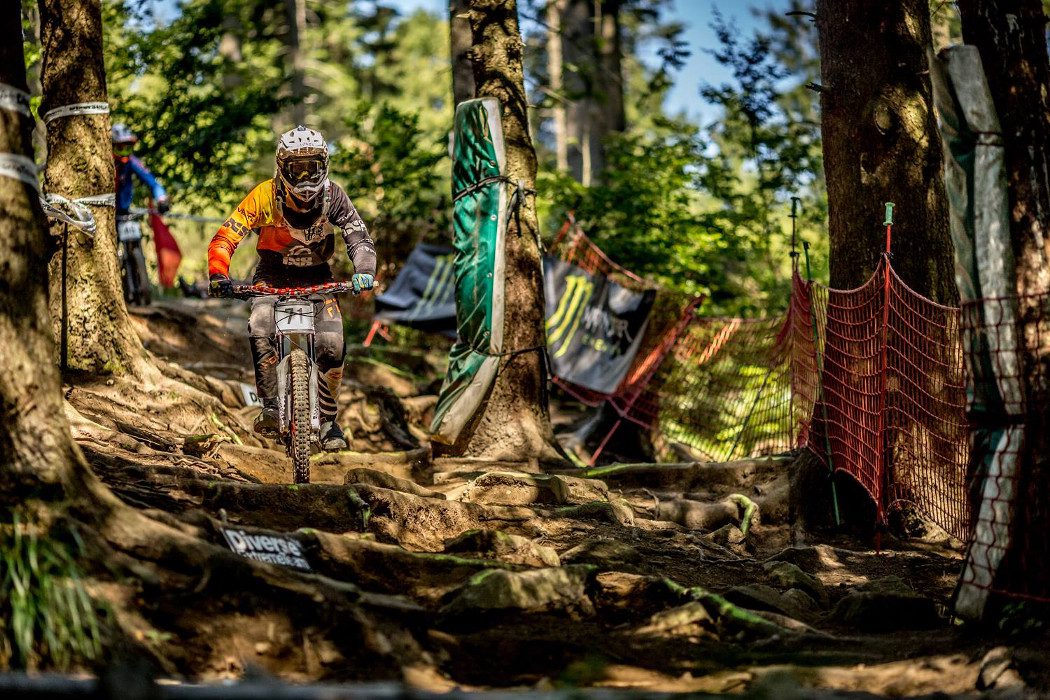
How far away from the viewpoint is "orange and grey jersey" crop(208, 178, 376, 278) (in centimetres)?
736

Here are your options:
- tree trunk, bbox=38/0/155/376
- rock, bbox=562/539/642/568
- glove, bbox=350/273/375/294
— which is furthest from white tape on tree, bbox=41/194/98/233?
rock, bbox=562/539/642/568

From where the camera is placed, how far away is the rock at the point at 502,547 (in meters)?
6.08

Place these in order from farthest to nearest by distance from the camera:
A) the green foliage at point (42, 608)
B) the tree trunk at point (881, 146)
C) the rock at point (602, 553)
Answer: the tree trunk at point (881, 146) < the rock at point (602, 553) < the green foliage at point (42, 608)

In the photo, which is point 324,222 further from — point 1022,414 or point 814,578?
point 1022,414

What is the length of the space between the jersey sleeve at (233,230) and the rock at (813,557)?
12.1 ft

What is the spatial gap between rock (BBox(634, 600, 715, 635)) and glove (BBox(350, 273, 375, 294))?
2.77 m

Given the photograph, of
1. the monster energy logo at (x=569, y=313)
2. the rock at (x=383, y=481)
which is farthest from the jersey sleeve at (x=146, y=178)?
the rock at (x=383, y=481)

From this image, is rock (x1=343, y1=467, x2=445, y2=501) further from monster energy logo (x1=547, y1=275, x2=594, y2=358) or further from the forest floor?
monster energy logo (x1=547, y1=275, x2=594, y2=358)

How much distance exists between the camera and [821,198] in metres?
20.8

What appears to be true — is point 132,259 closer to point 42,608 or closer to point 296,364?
point 296,364

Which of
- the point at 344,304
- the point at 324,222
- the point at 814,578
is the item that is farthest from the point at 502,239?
the point at 344,304

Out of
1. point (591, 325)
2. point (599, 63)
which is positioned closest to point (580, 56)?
point (599, 63)

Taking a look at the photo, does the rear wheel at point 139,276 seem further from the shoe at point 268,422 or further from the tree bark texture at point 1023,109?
the tree bark texture at point 1023,109

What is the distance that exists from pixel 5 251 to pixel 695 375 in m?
8.00
